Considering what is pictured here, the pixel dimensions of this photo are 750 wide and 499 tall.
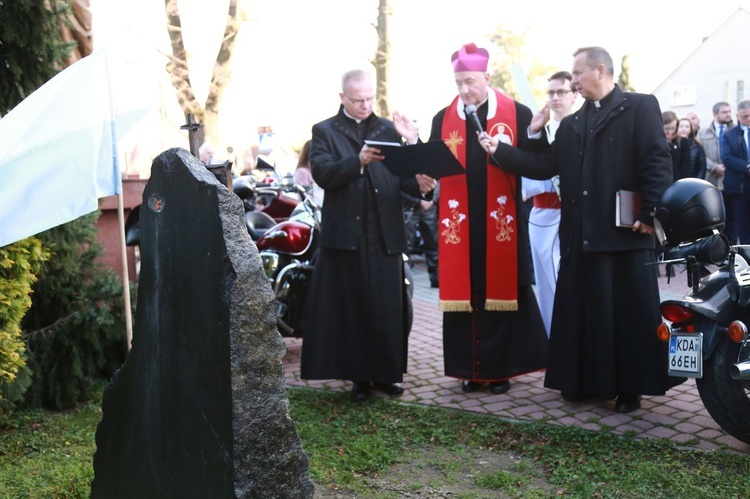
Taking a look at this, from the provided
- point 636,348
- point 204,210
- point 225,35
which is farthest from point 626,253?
point 225,35

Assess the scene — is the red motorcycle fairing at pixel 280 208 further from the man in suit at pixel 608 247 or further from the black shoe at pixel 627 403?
the black shoe at pixel 627 403

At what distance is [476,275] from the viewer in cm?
568

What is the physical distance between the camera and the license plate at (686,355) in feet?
13.9

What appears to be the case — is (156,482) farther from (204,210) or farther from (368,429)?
(368,429)

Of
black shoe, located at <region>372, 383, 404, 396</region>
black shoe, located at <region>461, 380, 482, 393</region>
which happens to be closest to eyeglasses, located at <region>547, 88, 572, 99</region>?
black shoe, located at <region>461, 380, 482, 393</region>

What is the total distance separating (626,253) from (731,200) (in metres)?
7.62

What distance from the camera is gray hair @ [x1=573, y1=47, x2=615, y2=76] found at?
5.05 meters

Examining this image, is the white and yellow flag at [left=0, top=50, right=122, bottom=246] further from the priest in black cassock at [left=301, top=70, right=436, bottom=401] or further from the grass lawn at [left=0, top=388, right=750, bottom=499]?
the priest in black cassock at [left=301, top=70, right=436, bottom=401]

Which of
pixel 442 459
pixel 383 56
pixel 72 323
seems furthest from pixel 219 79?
pixel 442 459

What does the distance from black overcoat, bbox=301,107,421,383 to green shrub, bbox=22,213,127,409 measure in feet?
4.63

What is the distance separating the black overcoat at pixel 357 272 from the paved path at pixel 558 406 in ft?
1.31

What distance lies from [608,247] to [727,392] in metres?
1.14

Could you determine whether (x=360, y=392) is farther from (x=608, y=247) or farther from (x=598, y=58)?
(x=598, y=58)

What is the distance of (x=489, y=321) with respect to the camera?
224 inches
